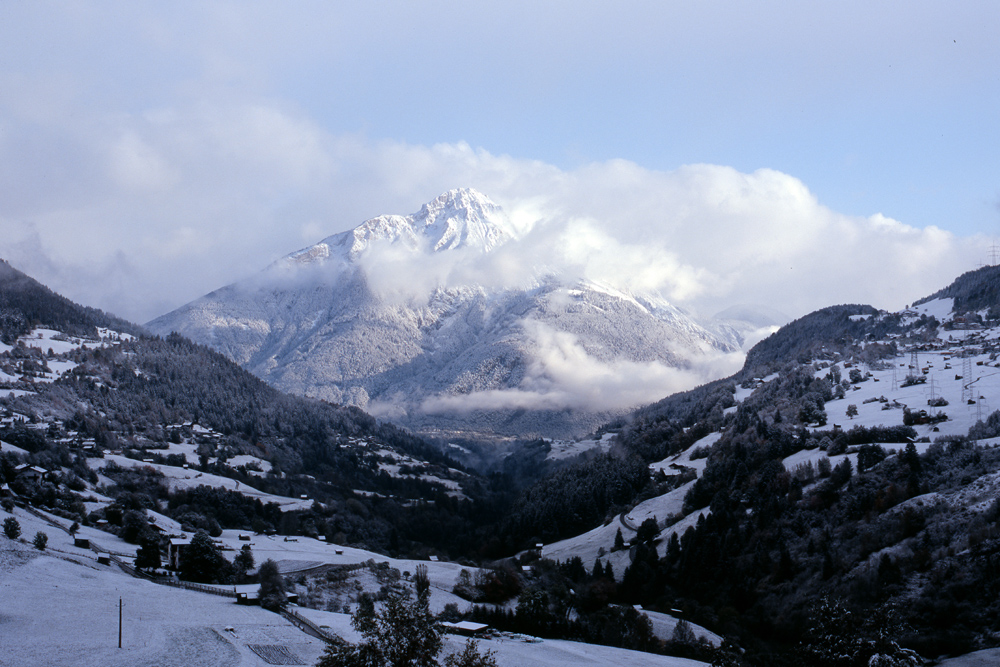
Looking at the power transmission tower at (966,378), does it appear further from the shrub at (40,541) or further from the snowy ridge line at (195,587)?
the shrub at (40,541)

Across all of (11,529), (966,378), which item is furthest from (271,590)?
(966,378)

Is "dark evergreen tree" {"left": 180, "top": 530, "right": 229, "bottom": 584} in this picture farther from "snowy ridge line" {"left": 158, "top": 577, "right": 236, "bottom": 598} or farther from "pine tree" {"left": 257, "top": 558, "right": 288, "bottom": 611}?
"pine tree" {"left": 257, "top": 558, "right": 288, "bottom": 611}

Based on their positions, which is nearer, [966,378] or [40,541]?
[40,541]

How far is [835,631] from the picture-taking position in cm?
5200

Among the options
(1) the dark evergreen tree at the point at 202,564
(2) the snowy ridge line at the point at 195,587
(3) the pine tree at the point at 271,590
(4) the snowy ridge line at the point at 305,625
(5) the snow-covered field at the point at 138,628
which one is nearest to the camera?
(5) the snow-covered field at the point at 138,628

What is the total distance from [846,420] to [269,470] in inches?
4947

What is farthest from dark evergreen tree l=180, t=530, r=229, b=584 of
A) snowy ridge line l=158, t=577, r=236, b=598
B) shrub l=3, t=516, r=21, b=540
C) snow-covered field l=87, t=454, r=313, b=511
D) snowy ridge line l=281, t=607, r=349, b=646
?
snow-covered field l=87, t=454, r=313, b=511

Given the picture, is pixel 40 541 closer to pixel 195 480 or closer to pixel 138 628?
pixel 138 628

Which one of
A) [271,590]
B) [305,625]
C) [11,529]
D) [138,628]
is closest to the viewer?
[138,628]

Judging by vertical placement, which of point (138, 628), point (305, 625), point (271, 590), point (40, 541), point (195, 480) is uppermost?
point (195, 480)

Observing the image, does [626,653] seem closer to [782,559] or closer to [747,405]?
[782,559]

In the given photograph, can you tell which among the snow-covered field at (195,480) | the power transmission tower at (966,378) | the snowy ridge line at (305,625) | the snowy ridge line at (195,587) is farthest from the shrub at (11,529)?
the power transmission tower at (966,378)

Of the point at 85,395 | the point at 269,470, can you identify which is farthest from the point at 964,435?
the point at 85,395

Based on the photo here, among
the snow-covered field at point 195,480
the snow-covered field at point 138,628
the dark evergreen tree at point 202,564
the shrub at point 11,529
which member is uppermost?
the snow-covered field at point 195,480
